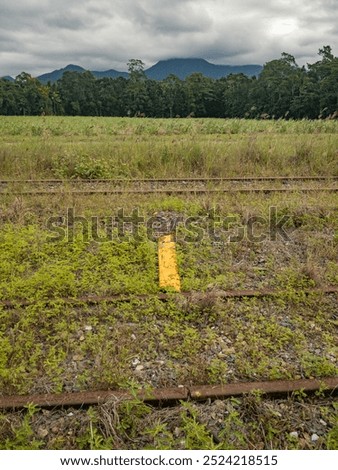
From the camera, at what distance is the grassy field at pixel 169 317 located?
2.30 metres

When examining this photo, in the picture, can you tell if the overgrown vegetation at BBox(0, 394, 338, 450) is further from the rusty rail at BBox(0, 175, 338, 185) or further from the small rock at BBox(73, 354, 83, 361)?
the rusty rail at BBox(0, 175, 338, 185)

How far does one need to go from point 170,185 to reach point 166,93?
68.5 m

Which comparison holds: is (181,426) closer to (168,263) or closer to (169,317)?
(169,317)

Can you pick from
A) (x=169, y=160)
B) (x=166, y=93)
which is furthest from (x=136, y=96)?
(x=169, y=160)

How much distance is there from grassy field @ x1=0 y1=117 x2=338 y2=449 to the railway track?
0.97 ft

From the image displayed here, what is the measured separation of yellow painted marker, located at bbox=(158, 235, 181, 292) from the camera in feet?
12.7

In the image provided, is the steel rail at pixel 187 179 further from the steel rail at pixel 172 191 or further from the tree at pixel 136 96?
the tree at pixel 136 96

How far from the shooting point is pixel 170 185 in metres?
7.56

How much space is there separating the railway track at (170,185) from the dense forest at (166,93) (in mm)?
50029

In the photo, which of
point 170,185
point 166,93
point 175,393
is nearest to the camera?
point 175,393

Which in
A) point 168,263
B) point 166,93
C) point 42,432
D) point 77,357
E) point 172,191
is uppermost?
point 166,93

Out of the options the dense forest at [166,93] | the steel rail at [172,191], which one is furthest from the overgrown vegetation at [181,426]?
the dense forest at [166,93]

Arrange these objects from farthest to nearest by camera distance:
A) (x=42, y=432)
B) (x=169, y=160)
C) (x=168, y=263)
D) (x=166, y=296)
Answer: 1. (x=169, y=160)
2. (x=168, y=263)
3. (x=166, y=296)
4. (x=42, y=432)

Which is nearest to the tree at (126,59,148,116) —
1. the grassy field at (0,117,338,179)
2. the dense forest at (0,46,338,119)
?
the dense forest at (0,46,338,119)
